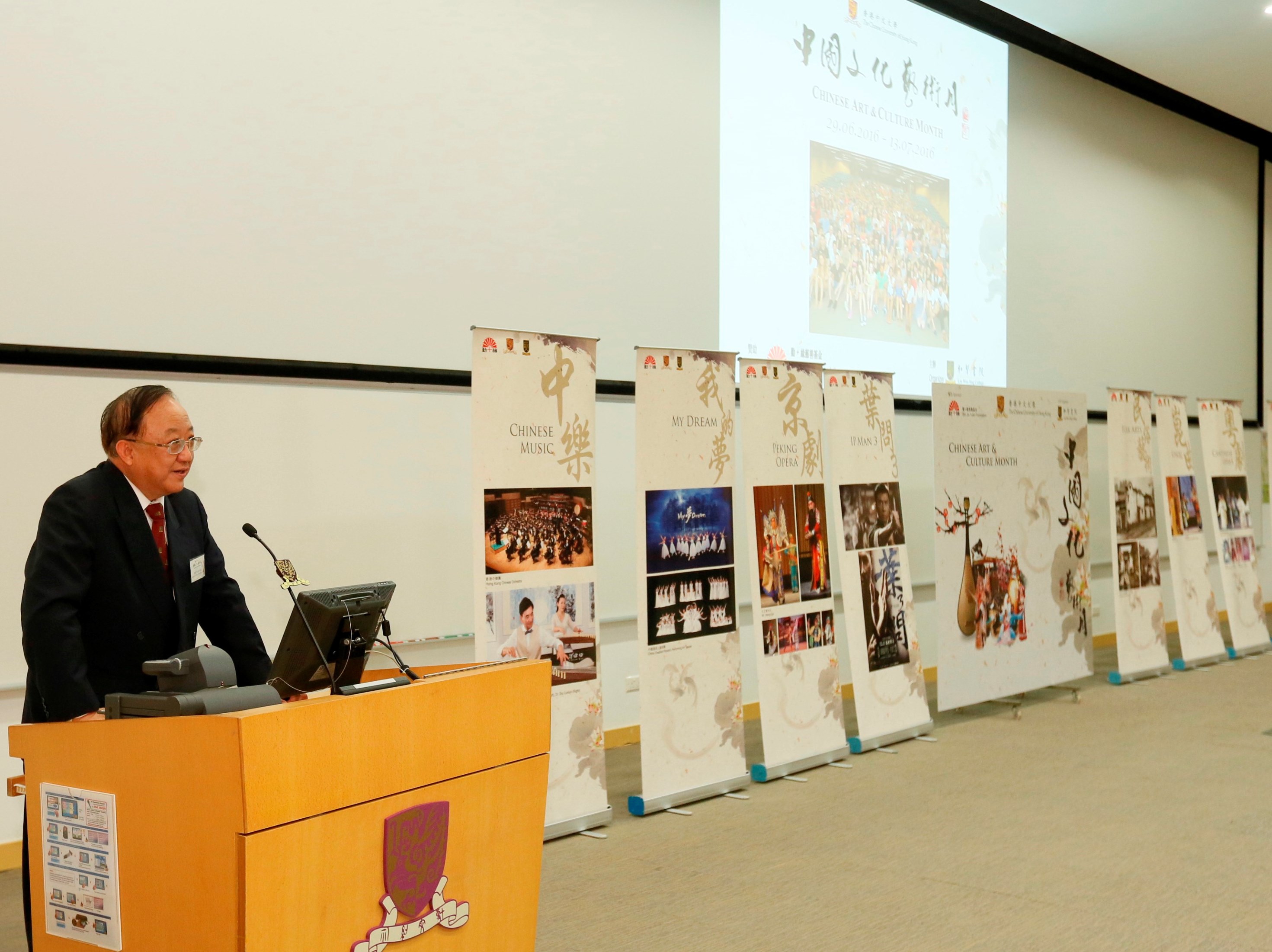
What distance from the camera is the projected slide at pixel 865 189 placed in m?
6.08

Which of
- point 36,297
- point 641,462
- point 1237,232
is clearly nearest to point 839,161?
point 641,462

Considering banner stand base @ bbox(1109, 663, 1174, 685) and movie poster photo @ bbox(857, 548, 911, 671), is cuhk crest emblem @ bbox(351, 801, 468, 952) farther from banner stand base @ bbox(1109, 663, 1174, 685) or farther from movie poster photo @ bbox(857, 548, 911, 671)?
banner stand base @ bbox(1109, 663, 1174, 685)

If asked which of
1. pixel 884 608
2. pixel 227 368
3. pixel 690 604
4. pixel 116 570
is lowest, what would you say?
pixel 884 608

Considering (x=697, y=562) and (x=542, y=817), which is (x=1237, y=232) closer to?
(x=697, y=562)

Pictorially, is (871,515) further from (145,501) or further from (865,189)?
(145,501)

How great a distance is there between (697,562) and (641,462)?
49cm

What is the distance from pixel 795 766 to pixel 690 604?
0.95m

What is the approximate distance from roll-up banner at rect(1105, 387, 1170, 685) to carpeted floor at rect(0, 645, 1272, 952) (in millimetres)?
1437

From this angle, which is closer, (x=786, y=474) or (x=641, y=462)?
(x=641, y=462)

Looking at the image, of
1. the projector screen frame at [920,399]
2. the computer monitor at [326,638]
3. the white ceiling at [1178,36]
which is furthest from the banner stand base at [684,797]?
the white ceiling at [1178,36]

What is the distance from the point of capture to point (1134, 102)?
9.15m

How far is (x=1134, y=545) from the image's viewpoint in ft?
→ 23.5

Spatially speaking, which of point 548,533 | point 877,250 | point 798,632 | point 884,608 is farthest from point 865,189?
point 548,533

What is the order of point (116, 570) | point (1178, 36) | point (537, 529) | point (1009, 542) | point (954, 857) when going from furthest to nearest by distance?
1. point (1178, 36)
2. point (1009, 542)
3. point (537, 529)
4. point (954, 857)
5. point (116, 570)
